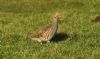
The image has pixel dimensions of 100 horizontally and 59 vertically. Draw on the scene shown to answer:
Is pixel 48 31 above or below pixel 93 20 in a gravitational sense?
above

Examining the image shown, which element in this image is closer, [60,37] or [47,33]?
[47,33]

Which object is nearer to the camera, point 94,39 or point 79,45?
point 79,45

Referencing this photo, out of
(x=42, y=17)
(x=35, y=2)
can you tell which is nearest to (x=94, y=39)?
(x=42, y=17)

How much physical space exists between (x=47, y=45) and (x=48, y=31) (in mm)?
736

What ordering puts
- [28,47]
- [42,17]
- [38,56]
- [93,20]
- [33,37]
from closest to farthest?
[38,56]
[28,47]
[33,37]
[93,20]
[42,17]

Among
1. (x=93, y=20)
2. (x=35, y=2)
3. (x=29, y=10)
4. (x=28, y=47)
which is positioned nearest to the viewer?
(x=28, y=47)

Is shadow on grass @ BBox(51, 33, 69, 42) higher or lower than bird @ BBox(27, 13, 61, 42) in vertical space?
lower

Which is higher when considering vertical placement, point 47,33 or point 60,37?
point 47,33

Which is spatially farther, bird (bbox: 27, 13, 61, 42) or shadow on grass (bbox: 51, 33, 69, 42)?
shadow on grass (bbox: 51, 33, 69, 42)

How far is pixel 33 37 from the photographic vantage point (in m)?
16.4

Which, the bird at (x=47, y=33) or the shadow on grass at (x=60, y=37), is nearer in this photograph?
the bird at (x=47, y=33)

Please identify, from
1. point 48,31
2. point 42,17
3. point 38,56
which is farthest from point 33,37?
point 42,17

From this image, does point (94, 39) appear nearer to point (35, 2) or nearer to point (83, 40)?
point (83, 40)

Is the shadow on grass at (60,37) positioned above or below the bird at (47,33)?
below
